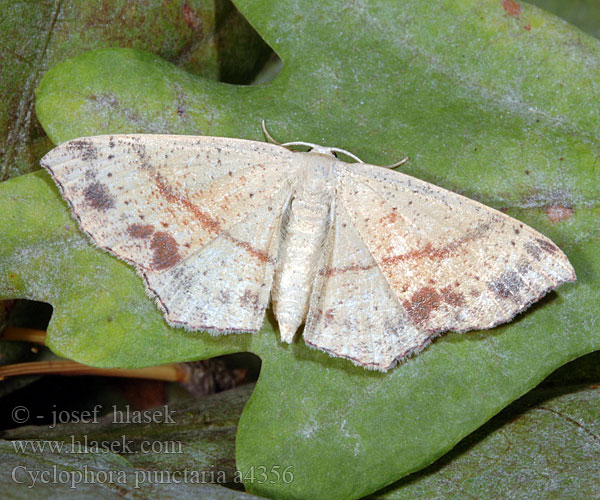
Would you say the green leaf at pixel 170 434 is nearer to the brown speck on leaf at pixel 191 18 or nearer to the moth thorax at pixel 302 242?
the moth thorax at pixel 302 242

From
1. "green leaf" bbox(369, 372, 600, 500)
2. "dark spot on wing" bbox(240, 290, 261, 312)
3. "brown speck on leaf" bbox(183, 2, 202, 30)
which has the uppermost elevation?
"brown speck on leaf" bbox(183, 2, 202, 30)

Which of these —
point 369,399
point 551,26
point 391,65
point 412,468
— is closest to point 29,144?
point 391,65

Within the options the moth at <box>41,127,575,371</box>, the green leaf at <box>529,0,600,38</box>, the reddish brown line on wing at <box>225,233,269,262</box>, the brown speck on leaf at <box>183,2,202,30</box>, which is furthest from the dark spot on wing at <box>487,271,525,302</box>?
the brown speck on leaf at <box>183,2,202,30</box>

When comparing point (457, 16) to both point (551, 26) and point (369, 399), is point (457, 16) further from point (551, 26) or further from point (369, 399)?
point (369, 399)

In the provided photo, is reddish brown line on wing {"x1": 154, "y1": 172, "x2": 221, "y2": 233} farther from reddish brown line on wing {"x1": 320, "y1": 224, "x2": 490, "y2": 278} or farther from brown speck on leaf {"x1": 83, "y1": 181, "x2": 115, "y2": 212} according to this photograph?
reddish brown line on wing {"x1": 320, "y1": 224, "x2": 490, "y2": 278}

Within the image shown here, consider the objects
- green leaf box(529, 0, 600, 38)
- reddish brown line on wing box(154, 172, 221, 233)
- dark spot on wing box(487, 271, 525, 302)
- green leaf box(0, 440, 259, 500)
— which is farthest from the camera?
green leaf box(529, 0, 600, 38)

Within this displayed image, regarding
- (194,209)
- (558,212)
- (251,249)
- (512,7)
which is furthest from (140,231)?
(512,7)
